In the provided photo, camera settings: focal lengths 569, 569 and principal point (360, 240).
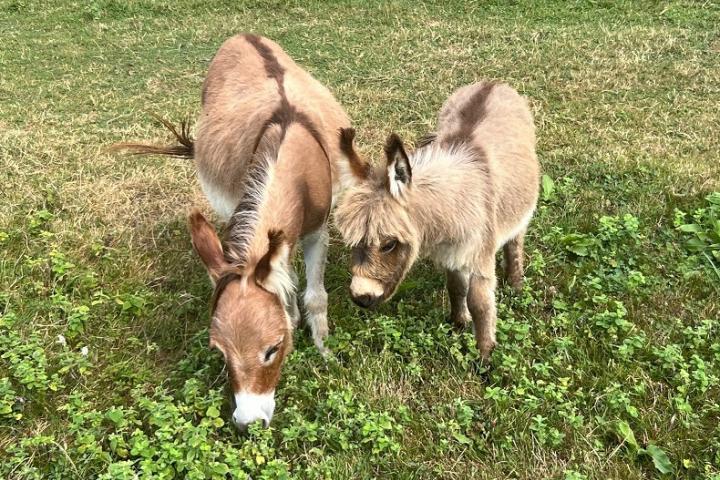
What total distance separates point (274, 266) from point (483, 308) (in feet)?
4.79

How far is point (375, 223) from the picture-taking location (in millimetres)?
3166

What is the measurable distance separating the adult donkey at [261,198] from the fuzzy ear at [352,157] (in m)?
0.11

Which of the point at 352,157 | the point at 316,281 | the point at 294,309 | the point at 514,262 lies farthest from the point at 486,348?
the point at 352,157

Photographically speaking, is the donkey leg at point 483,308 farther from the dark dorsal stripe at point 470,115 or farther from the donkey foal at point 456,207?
the dark dorsal stripe at point 470,115

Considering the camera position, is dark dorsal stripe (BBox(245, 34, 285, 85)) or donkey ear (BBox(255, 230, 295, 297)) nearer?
donkey ear (BBox(255, 230, 295, 297))

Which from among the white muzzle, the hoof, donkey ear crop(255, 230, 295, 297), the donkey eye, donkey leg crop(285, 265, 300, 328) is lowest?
the hoof

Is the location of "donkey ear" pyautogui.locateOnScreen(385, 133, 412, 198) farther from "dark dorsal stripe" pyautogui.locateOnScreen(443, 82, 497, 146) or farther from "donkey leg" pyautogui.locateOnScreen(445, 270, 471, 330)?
"donkey leg" pyautogui.locateOnScreen(445, 270, 471, 330)

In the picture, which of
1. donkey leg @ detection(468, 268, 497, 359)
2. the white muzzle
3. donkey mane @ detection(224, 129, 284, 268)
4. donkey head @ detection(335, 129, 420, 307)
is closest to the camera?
the white muzzle

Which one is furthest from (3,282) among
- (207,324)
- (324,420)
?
(324,420)

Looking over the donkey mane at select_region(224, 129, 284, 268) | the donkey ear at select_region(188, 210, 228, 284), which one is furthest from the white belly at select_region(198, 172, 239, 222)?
the donkey ear at select_region(188, 210, 228, 284)

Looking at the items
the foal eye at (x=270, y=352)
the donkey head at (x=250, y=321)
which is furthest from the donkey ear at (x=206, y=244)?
the foal eye at (x=270, y=352)

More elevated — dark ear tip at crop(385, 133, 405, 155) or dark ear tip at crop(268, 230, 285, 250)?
dark ear tip at crop(385, 133, 405, 155)

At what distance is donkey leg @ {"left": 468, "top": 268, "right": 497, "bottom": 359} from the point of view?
3.62m

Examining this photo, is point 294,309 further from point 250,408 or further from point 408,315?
point 250,408
